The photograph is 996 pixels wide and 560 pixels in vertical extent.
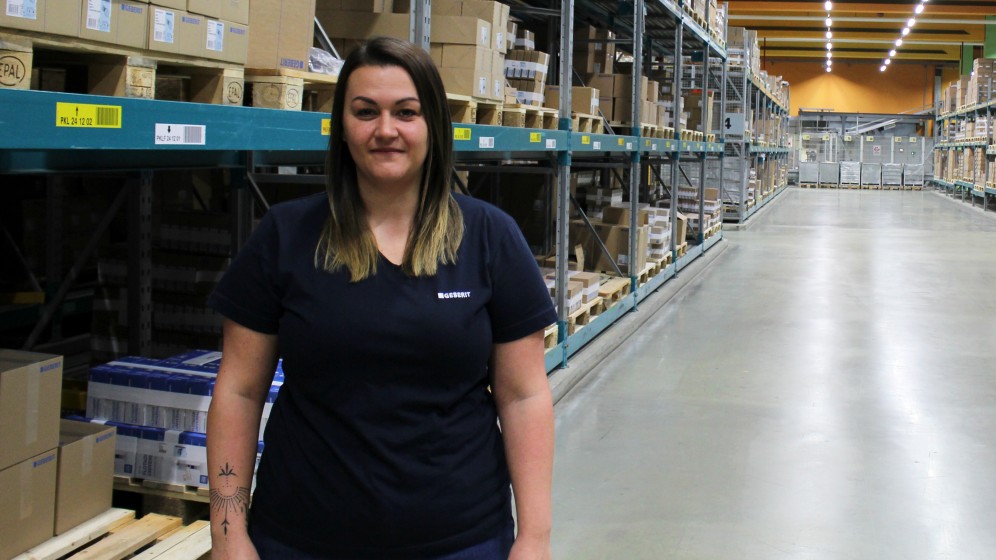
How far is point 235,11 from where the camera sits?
2.74 m

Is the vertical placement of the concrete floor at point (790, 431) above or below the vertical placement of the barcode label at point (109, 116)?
below

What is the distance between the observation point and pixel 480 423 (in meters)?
1.81

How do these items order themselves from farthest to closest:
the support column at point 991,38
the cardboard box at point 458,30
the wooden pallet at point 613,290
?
the support column at point 991,38 < the wooden pallet at point 613,290 < the cardboard box at point 458,30

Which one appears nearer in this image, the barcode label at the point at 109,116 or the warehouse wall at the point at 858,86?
the barcode label at the point at 109,116

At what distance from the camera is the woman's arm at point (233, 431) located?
1.79 metres

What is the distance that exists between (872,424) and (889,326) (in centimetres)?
324

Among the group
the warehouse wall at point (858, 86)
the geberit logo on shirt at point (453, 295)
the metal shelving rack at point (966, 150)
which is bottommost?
the geberit logo on shirt at point (453, 295)

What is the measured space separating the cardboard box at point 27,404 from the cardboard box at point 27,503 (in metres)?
0.03

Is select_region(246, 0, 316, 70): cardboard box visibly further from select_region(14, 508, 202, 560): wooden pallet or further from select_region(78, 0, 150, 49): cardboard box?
select_region(14, 508, 202, 560): wooden pallet

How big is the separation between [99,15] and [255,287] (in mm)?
922

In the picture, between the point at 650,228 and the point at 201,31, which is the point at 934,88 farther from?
the point at 201,31

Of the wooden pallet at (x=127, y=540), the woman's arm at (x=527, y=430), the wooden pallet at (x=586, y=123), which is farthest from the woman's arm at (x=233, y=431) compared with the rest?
the wooden pallet at (x=586, y=123)

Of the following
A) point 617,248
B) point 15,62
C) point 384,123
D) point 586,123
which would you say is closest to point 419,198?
point 384,123

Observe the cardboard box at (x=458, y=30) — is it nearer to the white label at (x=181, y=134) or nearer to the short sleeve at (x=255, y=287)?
the white label at (x=181, y=134)
